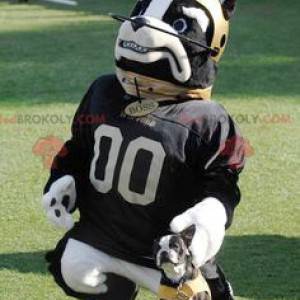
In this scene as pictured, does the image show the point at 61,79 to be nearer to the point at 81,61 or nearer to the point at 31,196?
the point at 81,61

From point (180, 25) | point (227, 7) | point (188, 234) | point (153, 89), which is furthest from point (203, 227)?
point (227, 7)

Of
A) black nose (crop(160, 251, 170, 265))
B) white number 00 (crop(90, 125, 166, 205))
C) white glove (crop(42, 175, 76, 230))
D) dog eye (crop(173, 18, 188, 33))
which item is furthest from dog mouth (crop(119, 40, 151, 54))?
black nose (crop(160, 251, 170, 265))

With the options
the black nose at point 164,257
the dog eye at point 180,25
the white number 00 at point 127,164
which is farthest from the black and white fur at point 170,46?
the black nose at point 164,257

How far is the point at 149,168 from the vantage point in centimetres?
268

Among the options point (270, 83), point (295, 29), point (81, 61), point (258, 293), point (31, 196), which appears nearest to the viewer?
point (258, 293)

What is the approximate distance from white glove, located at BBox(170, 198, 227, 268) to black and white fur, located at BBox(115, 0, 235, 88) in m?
0.36

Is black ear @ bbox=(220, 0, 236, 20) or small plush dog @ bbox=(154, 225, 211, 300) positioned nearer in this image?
small plush dog @ bbox=(154, 225, 211, 300)

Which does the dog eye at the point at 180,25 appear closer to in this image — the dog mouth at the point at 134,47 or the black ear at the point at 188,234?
the dog mouth at the point at 134,47

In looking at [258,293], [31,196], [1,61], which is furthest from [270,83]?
[258,293]

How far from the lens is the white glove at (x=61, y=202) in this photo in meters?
2.78

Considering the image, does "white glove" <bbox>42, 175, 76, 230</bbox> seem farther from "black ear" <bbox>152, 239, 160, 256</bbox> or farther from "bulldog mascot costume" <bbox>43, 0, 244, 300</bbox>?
"black ear" <bbox>152, 239, 160, 256</bbox>

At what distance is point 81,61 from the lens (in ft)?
29.0

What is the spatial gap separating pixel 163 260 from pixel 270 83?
218 inches

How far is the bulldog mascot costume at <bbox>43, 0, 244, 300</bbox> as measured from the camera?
8.69 feet
